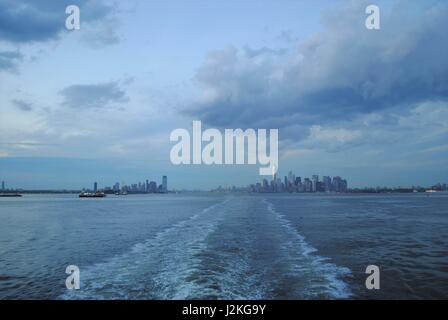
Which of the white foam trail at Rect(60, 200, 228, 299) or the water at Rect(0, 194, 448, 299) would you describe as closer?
the white foam trail at Rect(60, 200, 228, 299)

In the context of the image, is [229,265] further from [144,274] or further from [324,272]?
[324,272]

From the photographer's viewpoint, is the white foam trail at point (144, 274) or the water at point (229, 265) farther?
the water at point (229, 265)

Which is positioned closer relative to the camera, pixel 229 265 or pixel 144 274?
pixel 144 274

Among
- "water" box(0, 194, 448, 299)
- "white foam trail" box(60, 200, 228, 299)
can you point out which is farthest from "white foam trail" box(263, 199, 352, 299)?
"white foam trail" box(60, 200, 228, 299)

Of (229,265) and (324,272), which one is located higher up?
(324,272)

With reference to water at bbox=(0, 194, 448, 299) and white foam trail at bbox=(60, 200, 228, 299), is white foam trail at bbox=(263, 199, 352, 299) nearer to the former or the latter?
water at bbox=(0, 194, 448, 299)

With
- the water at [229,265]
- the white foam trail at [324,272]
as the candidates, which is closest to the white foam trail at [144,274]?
the water at [229,265]

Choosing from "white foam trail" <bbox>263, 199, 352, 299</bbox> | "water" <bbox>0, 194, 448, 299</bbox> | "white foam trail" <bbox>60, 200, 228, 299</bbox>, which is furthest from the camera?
"water" <bbox>0, 194, 448, 299</bbox>

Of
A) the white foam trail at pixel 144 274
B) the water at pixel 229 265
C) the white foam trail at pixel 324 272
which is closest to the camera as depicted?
the white foam trail at pixel 324 272

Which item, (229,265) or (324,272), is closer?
(324,272)

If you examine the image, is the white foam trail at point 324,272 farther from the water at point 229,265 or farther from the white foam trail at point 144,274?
the white foam trail at point 144,274

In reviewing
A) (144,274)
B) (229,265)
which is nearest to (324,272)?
(229,265)
